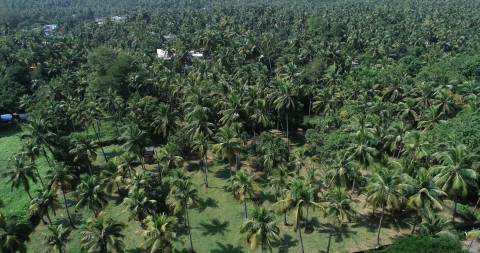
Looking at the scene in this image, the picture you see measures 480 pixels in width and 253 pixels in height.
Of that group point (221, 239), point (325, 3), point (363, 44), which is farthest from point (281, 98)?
point (325, 3)

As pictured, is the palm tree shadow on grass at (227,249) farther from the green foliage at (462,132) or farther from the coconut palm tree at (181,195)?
the green foliage at (462,132)

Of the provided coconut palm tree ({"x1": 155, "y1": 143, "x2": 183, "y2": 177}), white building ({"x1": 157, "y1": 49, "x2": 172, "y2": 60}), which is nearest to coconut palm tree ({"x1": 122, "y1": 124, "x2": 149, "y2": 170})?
coconut palm tree ({"x1": 155, "y1": 143, "x2": 183, "y2": 177})

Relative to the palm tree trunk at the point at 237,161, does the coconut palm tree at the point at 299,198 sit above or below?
above

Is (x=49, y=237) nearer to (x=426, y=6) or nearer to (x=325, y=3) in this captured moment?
(x=426, y=6)

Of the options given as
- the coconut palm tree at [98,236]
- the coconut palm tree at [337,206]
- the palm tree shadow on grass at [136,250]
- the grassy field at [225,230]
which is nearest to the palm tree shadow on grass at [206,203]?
the grassy field at [225,230]

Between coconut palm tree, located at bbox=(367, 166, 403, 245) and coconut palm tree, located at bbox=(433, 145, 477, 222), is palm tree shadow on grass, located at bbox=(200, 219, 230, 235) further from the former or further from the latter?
coconut palm tree, located at bbox=(433, 145, 477, 222)

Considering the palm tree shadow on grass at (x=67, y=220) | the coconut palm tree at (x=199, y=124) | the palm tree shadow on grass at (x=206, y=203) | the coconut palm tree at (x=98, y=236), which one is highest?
the coconut palm tree at (x=199, y=124)

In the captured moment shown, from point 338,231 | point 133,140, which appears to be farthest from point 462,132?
point 133,140
